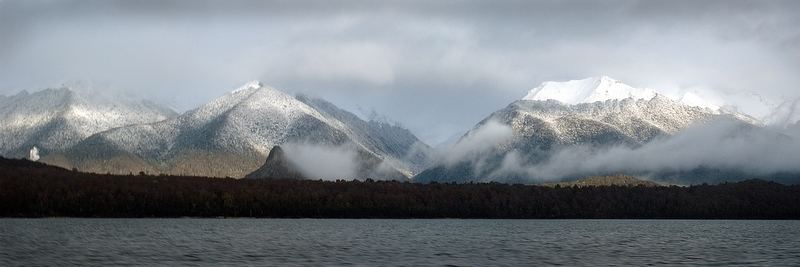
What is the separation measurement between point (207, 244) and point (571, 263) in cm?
8285

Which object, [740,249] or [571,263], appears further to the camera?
[740,249]

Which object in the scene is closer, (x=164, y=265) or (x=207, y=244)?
(x=164, y=265)

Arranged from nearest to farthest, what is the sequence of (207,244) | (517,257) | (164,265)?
(164,265) → (517,257) → (207,244)

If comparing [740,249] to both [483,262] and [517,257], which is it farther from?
[483,262]

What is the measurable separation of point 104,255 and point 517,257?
74.7 metres

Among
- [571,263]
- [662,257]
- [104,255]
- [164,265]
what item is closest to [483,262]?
[571,263]

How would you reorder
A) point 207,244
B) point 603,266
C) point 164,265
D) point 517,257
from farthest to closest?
point 207,244
point 517,257
point 603,266
point 164,265

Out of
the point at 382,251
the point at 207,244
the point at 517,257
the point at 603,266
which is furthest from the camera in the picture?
the point at 207,244

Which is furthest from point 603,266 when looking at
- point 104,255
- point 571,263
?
point 104,255

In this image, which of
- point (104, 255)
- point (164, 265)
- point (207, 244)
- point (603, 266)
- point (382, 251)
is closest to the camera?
point (164, 265)

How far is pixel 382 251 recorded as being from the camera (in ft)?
579

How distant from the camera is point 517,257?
6511 inches

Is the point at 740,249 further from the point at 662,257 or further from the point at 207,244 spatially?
the point at 207,244

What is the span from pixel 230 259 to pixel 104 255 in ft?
75.2
